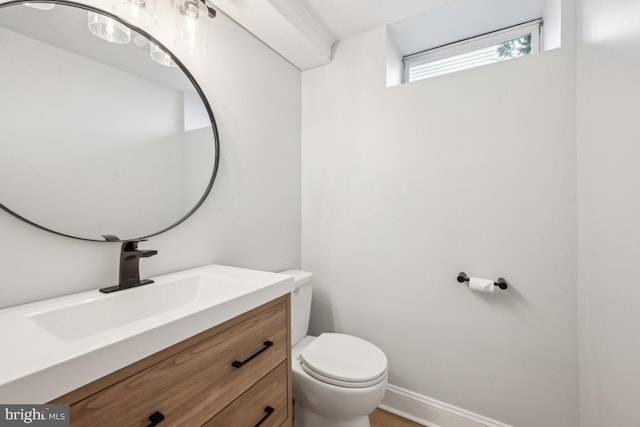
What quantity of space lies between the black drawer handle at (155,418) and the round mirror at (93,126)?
2.10 ft

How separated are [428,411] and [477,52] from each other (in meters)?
2.19

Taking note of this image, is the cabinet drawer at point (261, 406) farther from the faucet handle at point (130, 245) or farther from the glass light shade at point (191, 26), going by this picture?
the glass light shade at point (191, 26)

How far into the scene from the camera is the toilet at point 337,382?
3.91 ft

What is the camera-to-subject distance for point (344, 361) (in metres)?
1.33

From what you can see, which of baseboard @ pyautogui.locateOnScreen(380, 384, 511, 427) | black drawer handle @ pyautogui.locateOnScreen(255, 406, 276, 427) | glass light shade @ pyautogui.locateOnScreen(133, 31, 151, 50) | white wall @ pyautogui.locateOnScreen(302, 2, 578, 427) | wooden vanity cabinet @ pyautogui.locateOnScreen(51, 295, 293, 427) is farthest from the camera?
baseboard @ pyautogui.locateOnScreen(380, 384, 511, 427)

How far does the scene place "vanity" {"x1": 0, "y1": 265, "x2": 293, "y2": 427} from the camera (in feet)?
1.65

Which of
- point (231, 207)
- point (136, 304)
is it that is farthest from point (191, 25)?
point (136, 304)

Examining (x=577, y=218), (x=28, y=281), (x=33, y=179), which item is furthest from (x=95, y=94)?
(x=577, y=218)

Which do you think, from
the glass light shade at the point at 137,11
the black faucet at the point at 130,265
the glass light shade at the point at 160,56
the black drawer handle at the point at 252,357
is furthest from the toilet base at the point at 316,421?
the glass light shade at the point at 137,11

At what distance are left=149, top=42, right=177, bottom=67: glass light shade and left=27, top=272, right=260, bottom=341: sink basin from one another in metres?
0.89

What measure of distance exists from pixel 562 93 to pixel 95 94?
6.39 ft

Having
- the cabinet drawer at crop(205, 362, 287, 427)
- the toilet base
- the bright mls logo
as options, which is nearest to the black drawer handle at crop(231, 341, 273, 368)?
the cabinet drawer at crop(205, 362, 287, 427)

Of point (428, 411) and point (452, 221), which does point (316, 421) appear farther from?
point (452, 221)

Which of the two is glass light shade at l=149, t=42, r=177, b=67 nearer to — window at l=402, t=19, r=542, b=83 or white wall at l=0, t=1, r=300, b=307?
white wall at l=0, t=1, r=300, b=307
